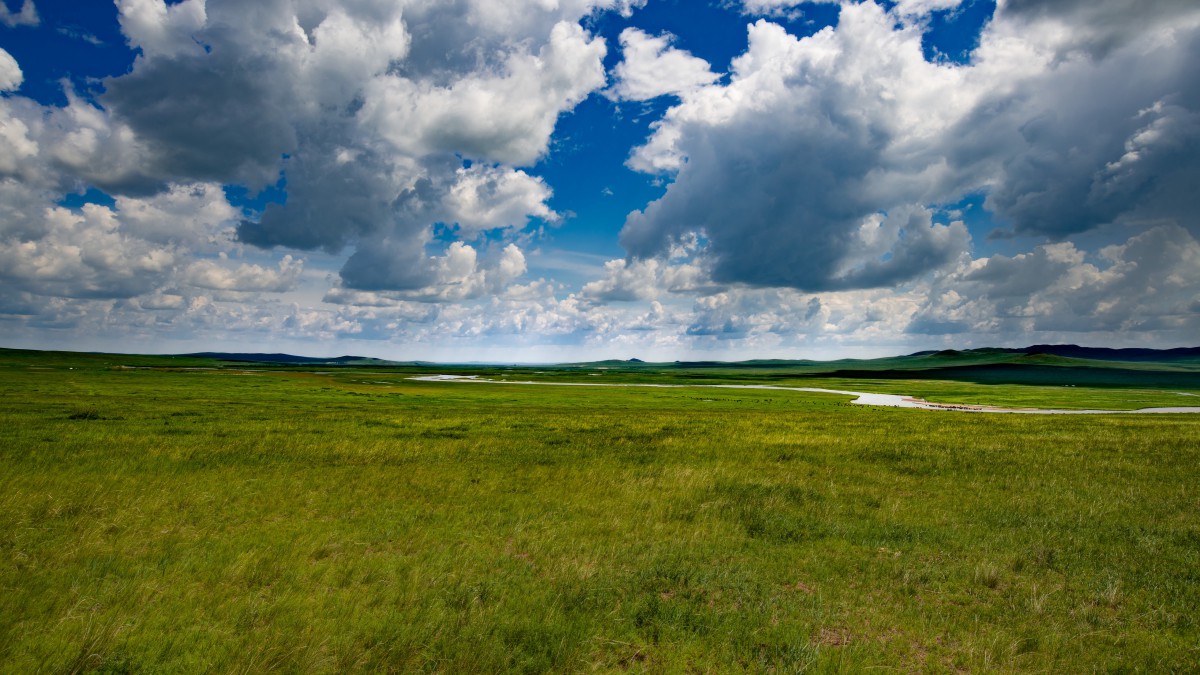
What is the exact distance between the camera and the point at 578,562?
37.4 feet

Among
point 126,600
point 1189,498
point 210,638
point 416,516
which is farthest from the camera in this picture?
point 1189,498

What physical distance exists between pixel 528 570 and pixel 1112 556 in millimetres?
13176

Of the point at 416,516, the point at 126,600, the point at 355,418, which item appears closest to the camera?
the point at 126,600

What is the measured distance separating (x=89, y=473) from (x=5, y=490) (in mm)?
2735

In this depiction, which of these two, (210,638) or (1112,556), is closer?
(210,638)

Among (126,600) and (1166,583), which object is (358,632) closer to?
(126,600)

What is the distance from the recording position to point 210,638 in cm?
794

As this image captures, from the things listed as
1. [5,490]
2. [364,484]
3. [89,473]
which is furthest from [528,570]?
[89,473]

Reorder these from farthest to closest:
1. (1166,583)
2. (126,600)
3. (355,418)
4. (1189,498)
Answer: (355,418), (1189,498), (1166,583), (126,600)

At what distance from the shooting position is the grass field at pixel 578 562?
8062 millimetres

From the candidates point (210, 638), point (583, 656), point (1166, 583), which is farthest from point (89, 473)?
point (1166, 583)

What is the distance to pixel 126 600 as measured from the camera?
8.95 meters

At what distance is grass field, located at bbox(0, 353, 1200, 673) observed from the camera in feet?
26.5

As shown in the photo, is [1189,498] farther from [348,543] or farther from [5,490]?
[5,490]
